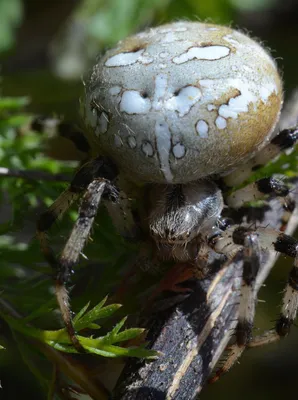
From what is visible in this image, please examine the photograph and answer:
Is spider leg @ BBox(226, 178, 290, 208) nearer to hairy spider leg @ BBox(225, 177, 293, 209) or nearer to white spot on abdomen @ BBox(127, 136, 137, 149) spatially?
hairy spider leg @ BBox(225, 177, 293, 209)

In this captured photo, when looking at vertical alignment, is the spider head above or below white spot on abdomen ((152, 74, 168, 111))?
below

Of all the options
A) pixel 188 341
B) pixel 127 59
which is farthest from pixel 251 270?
pixel 127 59

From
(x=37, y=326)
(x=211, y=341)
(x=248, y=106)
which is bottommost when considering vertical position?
(x=37, y=326)

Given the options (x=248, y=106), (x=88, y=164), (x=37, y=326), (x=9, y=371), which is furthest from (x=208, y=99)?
(x=9, y=371)

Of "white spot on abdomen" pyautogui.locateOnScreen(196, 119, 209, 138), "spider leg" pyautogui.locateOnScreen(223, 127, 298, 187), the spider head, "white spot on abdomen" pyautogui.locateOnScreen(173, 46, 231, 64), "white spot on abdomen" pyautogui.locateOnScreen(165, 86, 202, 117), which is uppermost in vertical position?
"white spot on abdomen" pyautogui.locateOnScreen(173, 46, 231, 64)

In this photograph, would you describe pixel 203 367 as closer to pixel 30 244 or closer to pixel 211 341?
pixel 211 341

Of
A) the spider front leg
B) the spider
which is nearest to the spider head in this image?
the spider

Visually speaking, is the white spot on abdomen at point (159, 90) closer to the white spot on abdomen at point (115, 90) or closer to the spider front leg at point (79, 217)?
the white spot on abdomen at point (115, 90)
